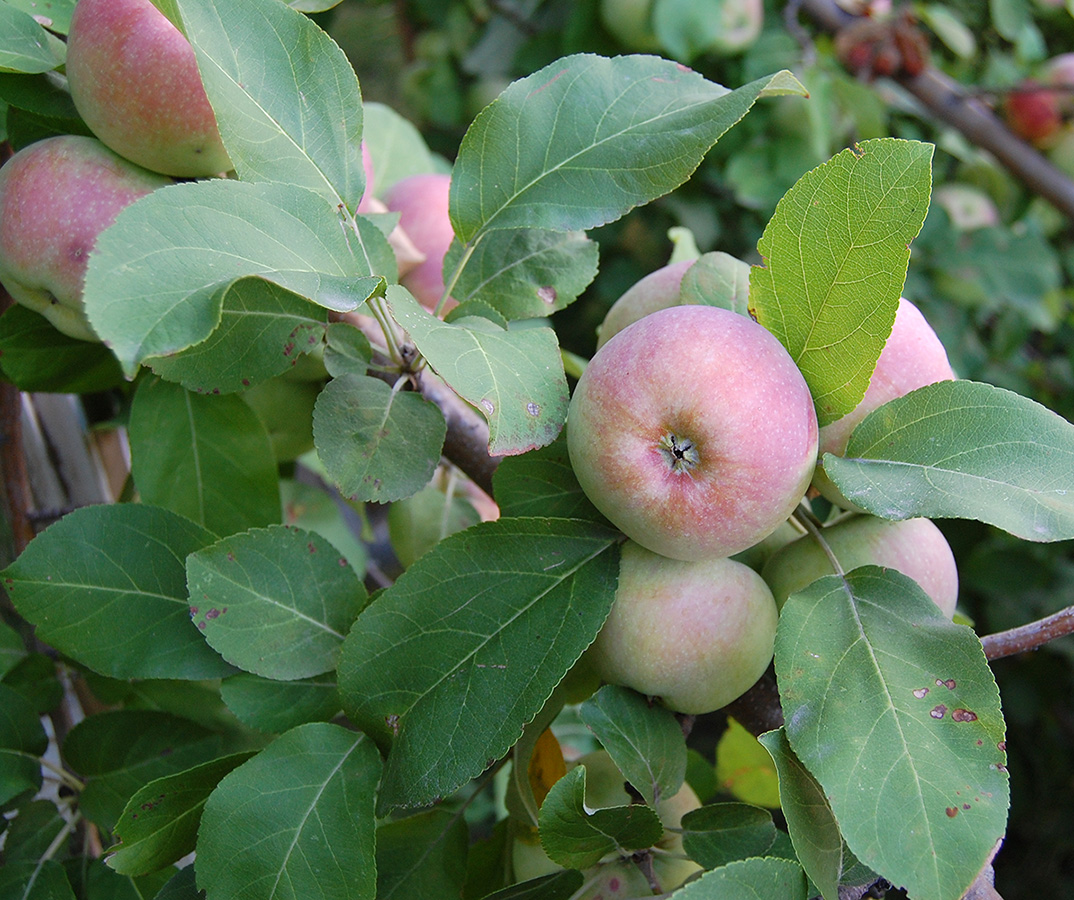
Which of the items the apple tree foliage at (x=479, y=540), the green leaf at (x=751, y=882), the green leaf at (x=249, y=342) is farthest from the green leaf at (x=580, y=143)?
the green leaf at (x=751, y=882)

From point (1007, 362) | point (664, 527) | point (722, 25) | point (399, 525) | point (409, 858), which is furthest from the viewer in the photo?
point (1007, 362)

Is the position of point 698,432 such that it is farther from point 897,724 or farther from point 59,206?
point 59,206

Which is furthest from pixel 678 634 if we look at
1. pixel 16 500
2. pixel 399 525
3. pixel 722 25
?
pixel 722 25

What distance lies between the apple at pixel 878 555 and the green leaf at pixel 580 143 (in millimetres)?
222

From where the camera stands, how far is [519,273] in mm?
535

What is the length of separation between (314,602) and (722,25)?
3.89 feet

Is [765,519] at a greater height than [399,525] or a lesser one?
greater

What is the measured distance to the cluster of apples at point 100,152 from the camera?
1.63ft

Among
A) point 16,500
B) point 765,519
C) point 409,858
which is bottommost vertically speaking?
point 409,858

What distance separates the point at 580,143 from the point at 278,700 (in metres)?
0.37

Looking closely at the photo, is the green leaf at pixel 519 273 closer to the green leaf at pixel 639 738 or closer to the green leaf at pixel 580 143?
the green leaf at pixel 580 143

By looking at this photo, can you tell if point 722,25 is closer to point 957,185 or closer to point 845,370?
point 957,185

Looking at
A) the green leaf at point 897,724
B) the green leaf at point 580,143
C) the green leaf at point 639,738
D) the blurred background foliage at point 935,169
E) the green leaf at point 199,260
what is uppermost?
the green leaf at point 199,260

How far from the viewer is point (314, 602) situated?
51 cm
